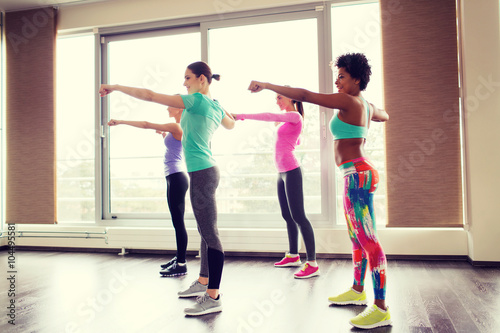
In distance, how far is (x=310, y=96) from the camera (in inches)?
69.7

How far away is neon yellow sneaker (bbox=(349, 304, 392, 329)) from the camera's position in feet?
5.89

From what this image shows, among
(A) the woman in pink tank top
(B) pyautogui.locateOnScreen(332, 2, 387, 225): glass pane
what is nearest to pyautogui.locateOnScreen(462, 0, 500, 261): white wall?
(B) pyautogui.locateOnScreen(332, 2, 387, 225): glass pane

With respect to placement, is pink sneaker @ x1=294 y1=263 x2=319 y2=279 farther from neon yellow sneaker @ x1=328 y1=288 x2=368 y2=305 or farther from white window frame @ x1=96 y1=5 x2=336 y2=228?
white window frame @ x1=96 y1=5 x2=336 y2=228

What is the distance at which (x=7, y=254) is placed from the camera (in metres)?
4.10

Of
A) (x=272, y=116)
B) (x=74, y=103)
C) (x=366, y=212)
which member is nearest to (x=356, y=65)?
(x=366, y=212)

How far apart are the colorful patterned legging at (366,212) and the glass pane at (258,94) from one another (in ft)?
6.21

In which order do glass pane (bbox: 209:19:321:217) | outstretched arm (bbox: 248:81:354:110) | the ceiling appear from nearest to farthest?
outstretched arm (bbox: 248:81:354:110), glass pane (bbox: 209:19:321:217), the ceiling

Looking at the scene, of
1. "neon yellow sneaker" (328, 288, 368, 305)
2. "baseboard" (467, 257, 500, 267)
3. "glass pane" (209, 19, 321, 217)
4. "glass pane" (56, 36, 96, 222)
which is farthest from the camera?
"glass pane" (56, 36, 96, 222)

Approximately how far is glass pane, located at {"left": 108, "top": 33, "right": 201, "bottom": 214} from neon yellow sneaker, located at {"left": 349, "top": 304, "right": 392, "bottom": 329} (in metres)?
2.62

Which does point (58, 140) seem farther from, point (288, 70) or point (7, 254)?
point (288, 70)

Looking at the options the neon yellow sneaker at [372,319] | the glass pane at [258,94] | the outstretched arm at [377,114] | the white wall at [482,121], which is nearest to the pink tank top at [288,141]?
the glass pane at [258,94]

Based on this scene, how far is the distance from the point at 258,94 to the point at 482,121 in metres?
2.14

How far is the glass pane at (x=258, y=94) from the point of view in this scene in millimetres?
3898

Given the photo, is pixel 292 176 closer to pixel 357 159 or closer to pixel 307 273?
pixel 307 273
